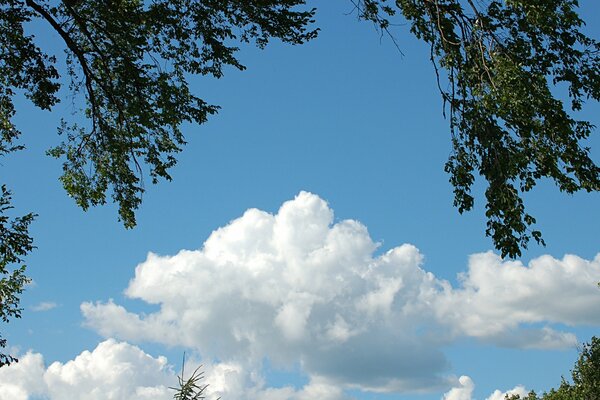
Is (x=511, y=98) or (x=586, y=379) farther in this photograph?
(x=586, y=379)

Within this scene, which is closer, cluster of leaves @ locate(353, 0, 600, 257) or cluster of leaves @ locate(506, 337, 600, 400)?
cluster of leaves @ locate(353, 0, 600, 257)

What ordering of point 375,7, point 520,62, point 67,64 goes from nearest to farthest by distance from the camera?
point 520,62 → point 375,7 → point 67,64

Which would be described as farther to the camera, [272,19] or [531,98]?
[272,19]

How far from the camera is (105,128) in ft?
65.8

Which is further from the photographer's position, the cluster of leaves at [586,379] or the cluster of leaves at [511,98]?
the cluster of leaves at [586,379]

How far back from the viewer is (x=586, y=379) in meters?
48.4

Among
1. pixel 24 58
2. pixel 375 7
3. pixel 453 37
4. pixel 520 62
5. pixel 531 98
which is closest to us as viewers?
pixel 531 98

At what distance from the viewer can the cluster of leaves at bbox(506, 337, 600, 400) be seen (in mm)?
48000

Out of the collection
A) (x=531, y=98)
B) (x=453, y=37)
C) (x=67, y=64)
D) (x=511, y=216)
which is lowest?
(x=511, y=216)

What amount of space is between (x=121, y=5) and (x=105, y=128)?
13.5 feet

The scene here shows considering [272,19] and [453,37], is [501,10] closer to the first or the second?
[453,37]

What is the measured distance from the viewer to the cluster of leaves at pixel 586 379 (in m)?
48.0

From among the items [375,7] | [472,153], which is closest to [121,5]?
[375,7]

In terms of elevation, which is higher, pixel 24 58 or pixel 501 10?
pixel 24 58
